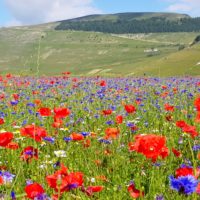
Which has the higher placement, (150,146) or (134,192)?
(150,146)

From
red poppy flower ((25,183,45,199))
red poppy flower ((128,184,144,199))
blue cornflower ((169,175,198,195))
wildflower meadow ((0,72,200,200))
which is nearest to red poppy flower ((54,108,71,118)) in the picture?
wildflower meadow ((0,72,200,200))

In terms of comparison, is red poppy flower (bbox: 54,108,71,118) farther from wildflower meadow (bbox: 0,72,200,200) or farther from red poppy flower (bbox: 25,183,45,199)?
red poppy flower (bbox: 25,183,45,199)

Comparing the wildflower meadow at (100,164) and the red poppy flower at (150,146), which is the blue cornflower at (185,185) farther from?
the red poppy flower at (150,146)

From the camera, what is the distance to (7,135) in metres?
3.25

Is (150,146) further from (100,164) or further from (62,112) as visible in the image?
(100,164)

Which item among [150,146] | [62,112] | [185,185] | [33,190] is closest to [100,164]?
[62,112]

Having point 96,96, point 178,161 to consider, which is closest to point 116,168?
point 178,161

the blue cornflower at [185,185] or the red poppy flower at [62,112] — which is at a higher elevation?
the red poppy flower at [62,112]

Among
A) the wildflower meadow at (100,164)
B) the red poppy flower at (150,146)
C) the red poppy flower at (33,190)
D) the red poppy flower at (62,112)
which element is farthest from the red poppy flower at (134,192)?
the red poppy flower at (62,112)

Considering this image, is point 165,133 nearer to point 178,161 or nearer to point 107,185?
point 178,161

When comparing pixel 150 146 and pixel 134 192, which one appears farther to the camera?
pixel 134 192

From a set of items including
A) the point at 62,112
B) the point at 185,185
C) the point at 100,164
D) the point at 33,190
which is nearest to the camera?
the point at 185,185

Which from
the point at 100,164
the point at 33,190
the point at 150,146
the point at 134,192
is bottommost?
the point at 100,164

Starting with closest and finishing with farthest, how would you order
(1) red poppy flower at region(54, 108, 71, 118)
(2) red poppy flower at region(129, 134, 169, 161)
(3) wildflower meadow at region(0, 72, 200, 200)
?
(3) wildflower meadow at region(0, 72, 200, 200), (2) red poppy flower at region(129, 134, 169, 161), (1) red poppy flower at region(54, 108, 71, 118)
